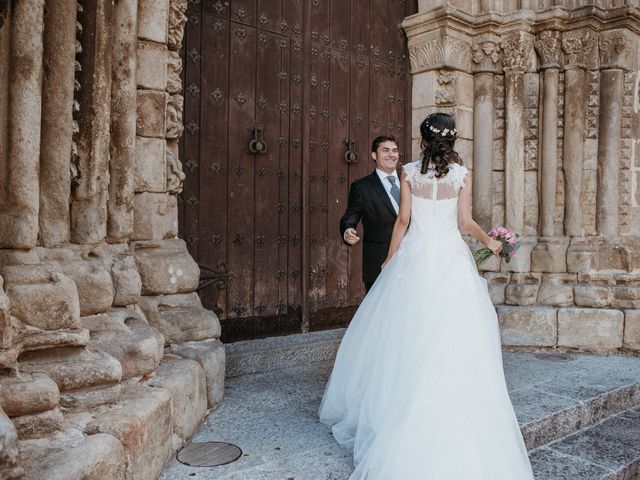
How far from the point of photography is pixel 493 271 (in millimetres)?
5270

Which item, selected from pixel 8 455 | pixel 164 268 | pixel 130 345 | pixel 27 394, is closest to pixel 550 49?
pixel 164 268

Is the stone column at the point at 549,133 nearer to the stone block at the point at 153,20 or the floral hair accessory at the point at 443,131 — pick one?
the floral hair accessory at the point at 443,131

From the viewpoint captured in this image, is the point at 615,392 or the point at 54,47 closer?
the point at 54,47

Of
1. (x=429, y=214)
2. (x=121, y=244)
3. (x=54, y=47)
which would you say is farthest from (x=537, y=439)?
(x=54, y=47)

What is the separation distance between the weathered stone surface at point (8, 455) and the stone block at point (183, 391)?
0.87 meters

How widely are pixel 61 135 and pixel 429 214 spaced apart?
5.35 feet

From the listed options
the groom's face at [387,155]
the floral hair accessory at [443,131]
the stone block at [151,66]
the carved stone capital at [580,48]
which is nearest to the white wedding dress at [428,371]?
the floral hair accessory at [443,131]

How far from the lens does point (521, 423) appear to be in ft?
10.2

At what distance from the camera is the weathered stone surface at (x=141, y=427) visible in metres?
2.17

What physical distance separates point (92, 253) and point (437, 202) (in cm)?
159

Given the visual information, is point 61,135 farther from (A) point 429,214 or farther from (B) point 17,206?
(A) point 429,214

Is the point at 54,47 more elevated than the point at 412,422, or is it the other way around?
the point at 54,47

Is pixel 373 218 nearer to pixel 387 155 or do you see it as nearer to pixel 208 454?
pixel 387 155

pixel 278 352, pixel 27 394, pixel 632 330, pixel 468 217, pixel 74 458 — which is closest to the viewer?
pixel 74 458
